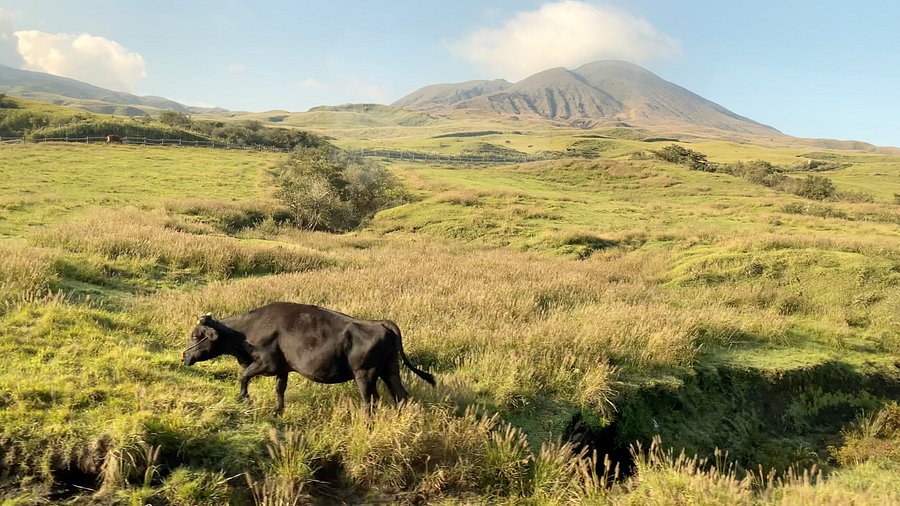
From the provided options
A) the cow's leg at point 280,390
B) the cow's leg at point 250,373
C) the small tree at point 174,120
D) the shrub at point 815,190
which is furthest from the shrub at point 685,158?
the small tree at point 174,120

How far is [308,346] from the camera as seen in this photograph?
20.6ft

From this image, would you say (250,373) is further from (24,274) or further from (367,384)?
(24,274)

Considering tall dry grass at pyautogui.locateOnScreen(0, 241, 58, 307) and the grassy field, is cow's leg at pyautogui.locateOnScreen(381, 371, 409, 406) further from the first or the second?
tall dry grass at pyautogui.locateOnScreen(0, 241, 58, 307)

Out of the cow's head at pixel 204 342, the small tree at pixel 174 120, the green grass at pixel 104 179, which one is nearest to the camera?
the cow's head at pixel 204 342

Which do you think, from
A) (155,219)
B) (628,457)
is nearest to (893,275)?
(628,457)

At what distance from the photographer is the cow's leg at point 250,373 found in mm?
Result: 6441

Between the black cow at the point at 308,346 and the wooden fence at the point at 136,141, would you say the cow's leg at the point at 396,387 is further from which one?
the wooden fence at the point at 136,141

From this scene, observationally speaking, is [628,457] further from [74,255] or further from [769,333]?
[74,255]

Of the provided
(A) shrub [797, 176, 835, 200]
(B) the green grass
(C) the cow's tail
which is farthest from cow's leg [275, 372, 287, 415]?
(A) shrub [797, 176, 835, 200]

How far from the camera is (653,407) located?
326 inches

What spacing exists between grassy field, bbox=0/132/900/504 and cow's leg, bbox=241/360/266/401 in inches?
7.7

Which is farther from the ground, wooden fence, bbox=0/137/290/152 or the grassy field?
wooden fence, bbox=0/137/290/152

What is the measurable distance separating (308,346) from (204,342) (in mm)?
1579

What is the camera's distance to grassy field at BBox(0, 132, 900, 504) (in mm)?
5285
